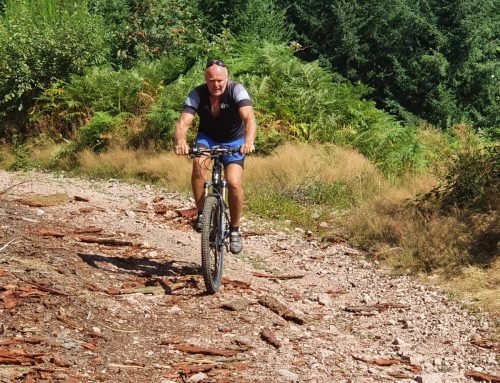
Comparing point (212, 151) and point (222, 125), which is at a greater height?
point (222, 125)

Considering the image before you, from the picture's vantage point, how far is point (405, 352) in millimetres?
5492

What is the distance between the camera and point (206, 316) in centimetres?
597

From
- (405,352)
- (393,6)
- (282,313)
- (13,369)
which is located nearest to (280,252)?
(282,313)

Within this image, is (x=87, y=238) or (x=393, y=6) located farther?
(x=393, y=6)

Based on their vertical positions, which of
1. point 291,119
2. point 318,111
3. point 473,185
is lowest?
point 473,185

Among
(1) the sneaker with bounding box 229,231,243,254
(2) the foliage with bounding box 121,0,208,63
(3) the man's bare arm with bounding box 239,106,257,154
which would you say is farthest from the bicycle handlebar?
(2) the foliage with bounding box 121,0,208,63

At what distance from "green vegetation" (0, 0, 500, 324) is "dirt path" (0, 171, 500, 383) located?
0.88m

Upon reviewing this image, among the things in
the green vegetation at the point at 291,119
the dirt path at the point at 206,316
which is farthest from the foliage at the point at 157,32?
the dirt path at the point at 206,316

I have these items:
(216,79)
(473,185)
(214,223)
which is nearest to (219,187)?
(214,223)

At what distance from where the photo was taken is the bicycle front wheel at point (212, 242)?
6.30 metres

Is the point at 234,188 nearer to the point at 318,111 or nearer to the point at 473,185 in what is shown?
the point at 473,185

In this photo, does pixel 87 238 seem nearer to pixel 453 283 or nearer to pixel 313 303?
pixel 313 303

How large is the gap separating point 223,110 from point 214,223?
1.09 meters

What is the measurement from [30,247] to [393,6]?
28.1 metres
